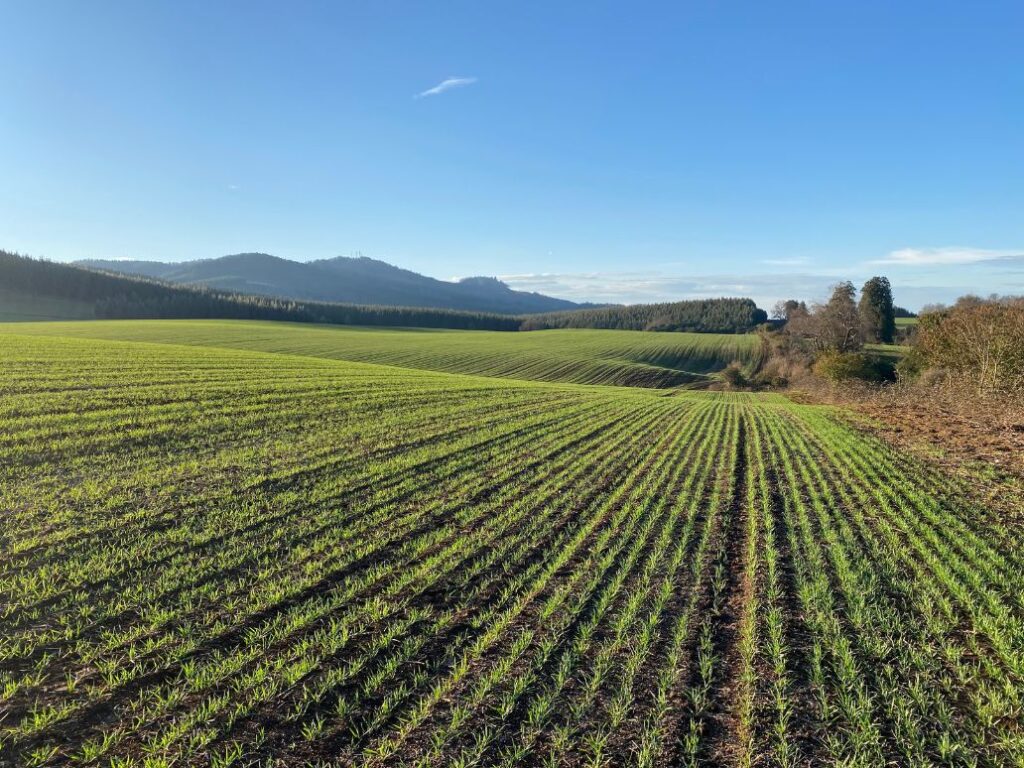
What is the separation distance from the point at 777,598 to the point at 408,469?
28.5 ft

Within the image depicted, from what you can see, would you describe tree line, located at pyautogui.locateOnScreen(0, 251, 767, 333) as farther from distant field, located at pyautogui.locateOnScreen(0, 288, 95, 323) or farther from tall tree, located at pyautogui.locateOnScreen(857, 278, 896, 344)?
tall tree, located at pyautogui.locateOnScreen(857, 278, 896, 344)

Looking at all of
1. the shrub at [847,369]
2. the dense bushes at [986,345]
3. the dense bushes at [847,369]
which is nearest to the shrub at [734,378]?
the dense bushes at [847,369]

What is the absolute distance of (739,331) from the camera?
13362cm

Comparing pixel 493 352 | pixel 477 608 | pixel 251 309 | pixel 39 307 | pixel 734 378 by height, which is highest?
pixel 251 309

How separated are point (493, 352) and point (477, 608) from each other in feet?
201

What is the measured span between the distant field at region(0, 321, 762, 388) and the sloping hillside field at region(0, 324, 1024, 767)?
4264cm

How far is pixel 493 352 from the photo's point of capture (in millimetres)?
67875

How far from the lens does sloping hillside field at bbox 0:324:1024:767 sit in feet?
16.0

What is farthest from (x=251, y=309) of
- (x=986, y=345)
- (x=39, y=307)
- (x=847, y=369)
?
(x=986, y=345)

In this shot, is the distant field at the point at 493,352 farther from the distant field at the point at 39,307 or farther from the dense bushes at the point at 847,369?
the distant field at the point at 39,307

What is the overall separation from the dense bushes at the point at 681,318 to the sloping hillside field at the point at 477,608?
130 meters

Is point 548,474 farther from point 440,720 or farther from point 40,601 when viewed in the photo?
point 40,601

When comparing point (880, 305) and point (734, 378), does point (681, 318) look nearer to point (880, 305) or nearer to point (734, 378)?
point (880, 305)

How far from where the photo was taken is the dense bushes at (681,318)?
138 metres
